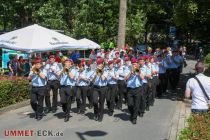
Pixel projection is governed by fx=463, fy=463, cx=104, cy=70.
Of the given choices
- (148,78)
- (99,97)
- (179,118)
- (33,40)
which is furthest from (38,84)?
(33,40)

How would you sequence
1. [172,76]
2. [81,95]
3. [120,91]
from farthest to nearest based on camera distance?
[172,76], [120,91], [81,95]

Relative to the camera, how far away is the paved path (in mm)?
11969

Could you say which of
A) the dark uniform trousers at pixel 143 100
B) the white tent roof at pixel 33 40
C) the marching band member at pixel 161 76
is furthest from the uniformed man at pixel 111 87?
the white tent roof at pixel 33 40

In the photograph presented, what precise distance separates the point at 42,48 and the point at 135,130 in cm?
697

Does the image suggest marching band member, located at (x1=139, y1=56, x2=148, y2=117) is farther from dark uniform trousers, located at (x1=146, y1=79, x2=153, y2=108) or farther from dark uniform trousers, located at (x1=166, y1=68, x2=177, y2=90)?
dark uniform trousers, located at (x1=166, y1=68, x2=177, y2=90)

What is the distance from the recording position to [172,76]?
2083cm

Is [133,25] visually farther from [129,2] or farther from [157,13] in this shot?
[157,13]

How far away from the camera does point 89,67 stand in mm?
14883

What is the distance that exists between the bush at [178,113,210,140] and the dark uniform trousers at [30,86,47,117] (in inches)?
245

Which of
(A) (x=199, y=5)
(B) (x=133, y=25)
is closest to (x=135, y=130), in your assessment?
(A) (x=199, y=5)

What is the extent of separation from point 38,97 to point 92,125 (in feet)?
6.27

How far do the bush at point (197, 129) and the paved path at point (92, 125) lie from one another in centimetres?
329

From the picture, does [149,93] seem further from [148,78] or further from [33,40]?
[33,40]

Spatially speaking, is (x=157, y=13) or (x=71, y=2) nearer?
(x=71, y=2)
